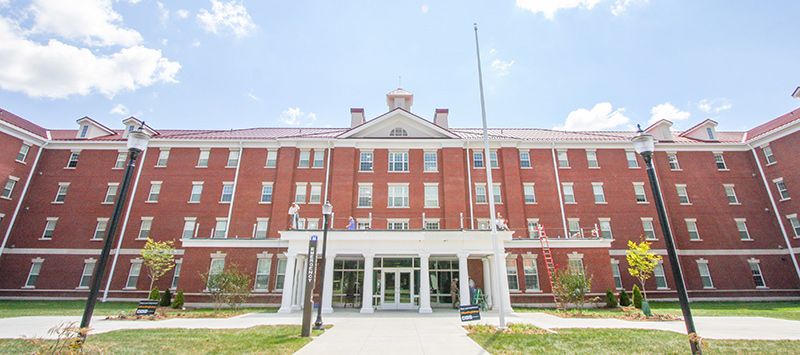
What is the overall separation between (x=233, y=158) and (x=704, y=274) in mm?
37572

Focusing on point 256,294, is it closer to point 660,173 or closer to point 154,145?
point 154,145

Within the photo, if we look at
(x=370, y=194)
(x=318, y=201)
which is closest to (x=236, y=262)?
(x=318, y=201)

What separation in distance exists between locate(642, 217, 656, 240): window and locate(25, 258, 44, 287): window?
45424 mm

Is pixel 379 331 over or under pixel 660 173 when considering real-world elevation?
under

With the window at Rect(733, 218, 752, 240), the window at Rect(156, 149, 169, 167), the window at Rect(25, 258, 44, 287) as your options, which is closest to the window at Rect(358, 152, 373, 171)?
the window at Rect(156, 149, 169, 167)

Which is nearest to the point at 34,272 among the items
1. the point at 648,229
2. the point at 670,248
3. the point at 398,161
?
the point at 398,161

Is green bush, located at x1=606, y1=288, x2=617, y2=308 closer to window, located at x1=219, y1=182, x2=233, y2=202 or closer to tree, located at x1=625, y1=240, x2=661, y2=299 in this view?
tree, located at x1=625, y1=240, x2=661, y2=299

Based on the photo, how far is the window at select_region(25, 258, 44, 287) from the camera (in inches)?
986

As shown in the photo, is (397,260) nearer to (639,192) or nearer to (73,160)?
(639,192)

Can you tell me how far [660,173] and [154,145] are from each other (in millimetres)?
41905

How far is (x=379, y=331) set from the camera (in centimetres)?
1212

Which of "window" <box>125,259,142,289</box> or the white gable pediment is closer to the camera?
"window" <box>125,259,142,289</box>

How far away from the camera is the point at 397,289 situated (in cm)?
2023

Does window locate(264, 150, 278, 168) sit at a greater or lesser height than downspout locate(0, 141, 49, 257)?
greater
